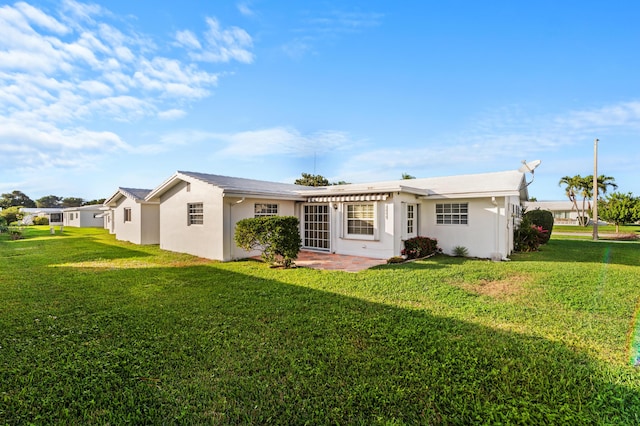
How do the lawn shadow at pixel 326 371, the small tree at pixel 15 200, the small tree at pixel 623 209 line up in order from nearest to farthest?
1. the lawn shadow at pixel 326 371
2. the small tree at pixel 623 209
3. the small tree at pixel 15 200

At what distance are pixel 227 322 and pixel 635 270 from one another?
1631 centimetres

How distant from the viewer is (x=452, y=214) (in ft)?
56.5

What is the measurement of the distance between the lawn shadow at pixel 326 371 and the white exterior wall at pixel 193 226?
834cm

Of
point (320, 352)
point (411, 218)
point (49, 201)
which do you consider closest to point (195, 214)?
point (411, 218)

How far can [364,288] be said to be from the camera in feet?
31.3

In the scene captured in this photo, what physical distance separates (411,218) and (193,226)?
12.6 meters

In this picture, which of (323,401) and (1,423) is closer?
(1,423)

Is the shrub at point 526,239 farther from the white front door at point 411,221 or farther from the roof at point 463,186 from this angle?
the white front door at point 411,221

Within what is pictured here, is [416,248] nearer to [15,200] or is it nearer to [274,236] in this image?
[274,236]

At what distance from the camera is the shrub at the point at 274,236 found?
13.3 m

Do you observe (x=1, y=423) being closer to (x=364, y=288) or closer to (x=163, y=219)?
(x=364, y=288)

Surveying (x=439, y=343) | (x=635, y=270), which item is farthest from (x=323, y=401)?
(x=635, y=270)

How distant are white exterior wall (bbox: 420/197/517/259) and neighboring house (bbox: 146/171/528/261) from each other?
45mm

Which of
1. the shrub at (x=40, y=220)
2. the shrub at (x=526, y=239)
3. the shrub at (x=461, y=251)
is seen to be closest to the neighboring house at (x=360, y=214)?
the shrub at (x=461, y=251)
